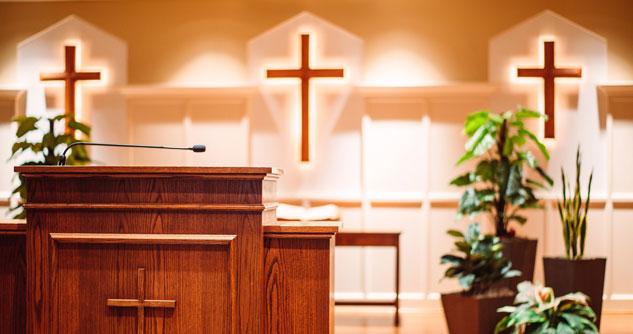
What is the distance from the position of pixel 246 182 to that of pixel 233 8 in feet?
13.8

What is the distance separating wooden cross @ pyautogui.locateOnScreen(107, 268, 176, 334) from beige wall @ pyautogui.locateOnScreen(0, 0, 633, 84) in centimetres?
409

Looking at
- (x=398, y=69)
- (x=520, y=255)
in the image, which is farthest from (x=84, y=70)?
(x=520, y=255)

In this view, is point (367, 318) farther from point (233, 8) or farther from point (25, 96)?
point (25, 96)

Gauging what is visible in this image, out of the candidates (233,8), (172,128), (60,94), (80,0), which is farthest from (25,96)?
(233,8)

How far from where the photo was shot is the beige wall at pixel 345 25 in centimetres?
626

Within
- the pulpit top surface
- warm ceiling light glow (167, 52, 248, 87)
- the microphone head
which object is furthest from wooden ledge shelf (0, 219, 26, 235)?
warm ceiling light glow (167, 52, 248, 87)

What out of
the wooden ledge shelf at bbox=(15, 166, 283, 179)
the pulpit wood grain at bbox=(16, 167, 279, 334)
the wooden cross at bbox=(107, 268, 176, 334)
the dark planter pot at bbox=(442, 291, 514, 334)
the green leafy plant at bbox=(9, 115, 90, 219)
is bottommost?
the dark planter pot at bbox=(442, 291, 514, 334)

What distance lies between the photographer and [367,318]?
5.76 meters

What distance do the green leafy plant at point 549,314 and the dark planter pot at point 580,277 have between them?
0.82m

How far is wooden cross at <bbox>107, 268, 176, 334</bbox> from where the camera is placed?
2580 mm

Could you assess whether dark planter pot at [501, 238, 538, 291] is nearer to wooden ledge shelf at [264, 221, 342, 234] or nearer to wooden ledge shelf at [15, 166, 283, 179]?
wooden ledge shelf at [264, 221, 342, 234]

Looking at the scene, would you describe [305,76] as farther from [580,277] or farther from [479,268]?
[580,277]

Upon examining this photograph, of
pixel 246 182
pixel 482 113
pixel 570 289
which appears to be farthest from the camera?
pixel 482 113

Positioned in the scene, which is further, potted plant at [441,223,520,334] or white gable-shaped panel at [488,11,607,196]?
white gable-shaped panel at [488,11,607,196]
